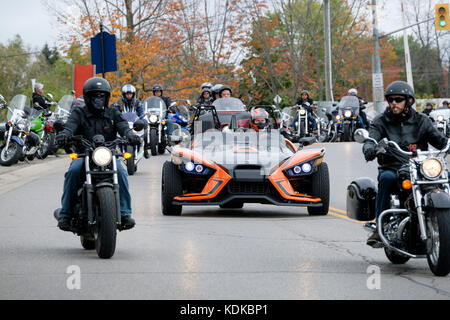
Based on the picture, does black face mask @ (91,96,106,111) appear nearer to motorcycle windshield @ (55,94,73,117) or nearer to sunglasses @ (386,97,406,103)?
sunglasses @ (386,97,406,103)

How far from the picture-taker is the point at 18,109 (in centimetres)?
2577

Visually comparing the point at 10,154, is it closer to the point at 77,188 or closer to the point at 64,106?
the point at 64,106

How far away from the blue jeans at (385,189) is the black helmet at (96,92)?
2950 millimetres

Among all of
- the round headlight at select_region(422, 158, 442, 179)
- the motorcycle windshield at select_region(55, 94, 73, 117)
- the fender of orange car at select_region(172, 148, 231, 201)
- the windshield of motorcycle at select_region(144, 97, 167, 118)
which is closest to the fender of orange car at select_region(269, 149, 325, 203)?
the fender of orange car at select_region(172, 148, 231, 201)

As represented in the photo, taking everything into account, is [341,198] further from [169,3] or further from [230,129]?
[169,3]

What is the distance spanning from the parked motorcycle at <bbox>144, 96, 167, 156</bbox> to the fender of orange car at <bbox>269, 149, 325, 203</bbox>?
13953mm

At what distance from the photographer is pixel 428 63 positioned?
11744 centimetres

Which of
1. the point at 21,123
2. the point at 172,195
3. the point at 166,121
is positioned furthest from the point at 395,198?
the point at 166,121

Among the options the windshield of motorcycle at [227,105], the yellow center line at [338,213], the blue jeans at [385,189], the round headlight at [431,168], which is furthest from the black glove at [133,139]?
the windshield of motorcycle at [227,105]

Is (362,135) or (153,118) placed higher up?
(153,118)

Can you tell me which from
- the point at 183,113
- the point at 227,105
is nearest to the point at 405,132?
the point at 227,105

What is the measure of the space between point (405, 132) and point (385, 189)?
1.96ft

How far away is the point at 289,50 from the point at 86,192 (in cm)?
5134

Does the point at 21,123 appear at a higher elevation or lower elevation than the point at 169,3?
lower
